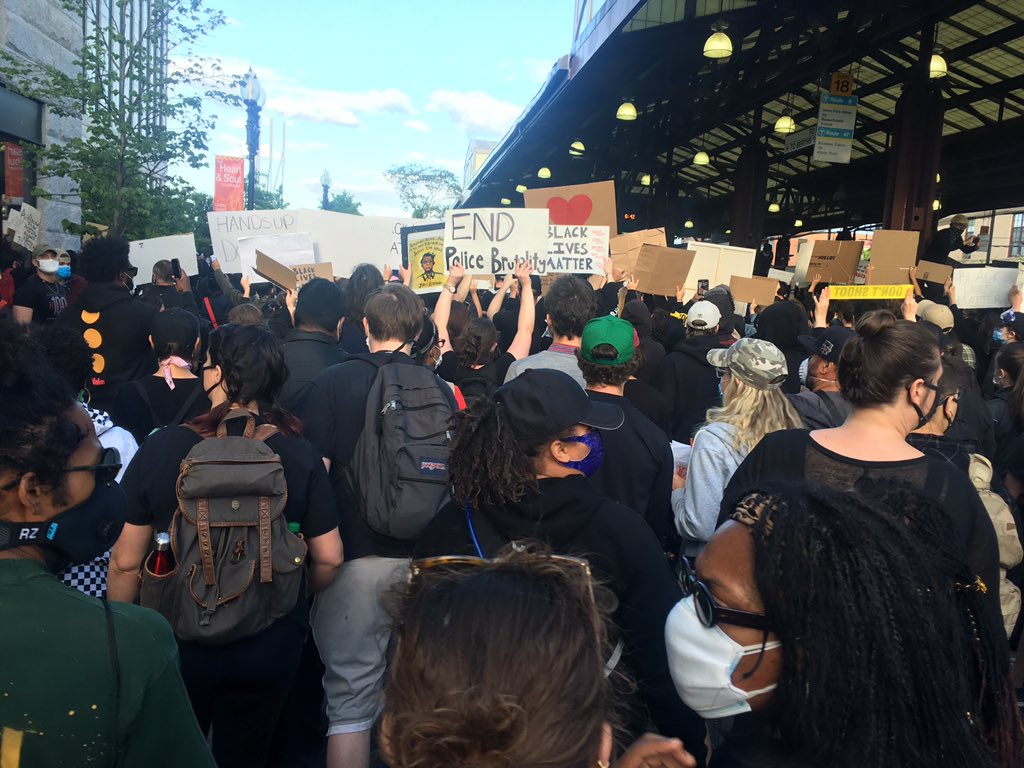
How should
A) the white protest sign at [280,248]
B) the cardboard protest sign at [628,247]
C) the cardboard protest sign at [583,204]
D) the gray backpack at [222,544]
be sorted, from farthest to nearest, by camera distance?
the cardboard protest sign at [628,247], the cardboard protest sign at [583,204], the white protest sign at [280,248], the gray backpack at [222,544]

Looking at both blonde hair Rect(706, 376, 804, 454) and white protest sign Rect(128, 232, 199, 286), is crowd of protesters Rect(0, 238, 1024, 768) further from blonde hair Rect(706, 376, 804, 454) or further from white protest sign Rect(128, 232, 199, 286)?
white protest sign Rect(128, 232, 199, 286)

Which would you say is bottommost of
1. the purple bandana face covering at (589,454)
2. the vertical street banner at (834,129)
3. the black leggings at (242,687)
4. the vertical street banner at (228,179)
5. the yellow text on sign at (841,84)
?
the black leggings at (242,687)

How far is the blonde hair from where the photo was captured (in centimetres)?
372

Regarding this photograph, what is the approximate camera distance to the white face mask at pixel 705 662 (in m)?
1.59

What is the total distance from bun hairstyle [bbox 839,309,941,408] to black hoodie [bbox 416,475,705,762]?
0.99 meters

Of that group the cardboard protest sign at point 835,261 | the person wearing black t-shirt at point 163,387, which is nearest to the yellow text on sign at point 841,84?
the cardboard protest sign at point 835,261

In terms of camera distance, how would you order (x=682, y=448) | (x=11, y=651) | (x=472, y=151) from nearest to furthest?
(x=11, y=651)
(x=682, y=448)
(x=472, y=151)

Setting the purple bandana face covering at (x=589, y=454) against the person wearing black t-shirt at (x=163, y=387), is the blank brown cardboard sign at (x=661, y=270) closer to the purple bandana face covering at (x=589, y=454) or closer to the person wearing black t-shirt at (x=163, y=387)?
the person wearing black t-shirt at (x=163, y=387)

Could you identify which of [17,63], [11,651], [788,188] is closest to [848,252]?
[11,651]

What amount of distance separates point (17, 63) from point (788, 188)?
2736 centimetres

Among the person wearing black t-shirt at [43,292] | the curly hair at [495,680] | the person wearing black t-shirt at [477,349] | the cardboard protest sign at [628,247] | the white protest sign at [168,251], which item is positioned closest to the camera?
the curly hair at [495,680]

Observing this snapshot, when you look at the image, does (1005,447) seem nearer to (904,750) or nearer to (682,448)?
(682,448)

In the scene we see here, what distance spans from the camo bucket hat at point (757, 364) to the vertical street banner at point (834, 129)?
414 inches

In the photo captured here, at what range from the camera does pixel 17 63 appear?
10.9m
